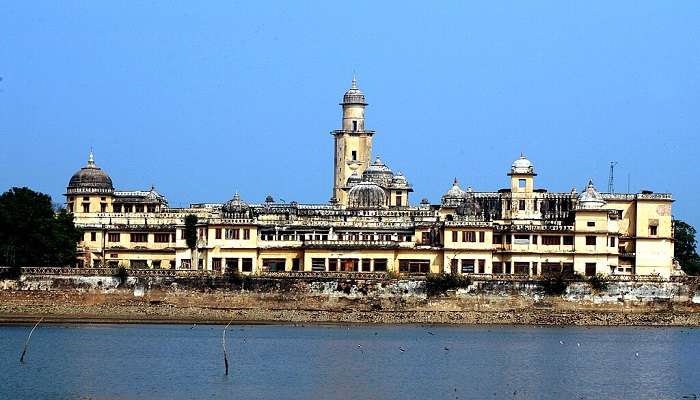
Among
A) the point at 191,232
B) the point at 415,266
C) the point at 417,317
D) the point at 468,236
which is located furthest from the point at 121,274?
the point at 468,236

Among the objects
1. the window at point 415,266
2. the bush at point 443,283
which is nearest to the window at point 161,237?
the window at point 415,266

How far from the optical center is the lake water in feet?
233

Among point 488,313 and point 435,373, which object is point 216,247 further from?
point 435,373

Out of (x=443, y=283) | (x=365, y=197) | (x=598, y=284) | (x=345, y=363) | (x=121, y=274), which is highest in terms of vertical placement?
(x=365, y=197)

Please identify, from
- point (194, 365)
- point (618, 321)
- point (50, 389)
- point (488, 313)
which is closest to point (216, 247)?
point (488, 313)

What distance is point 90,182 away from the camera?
5389 inches

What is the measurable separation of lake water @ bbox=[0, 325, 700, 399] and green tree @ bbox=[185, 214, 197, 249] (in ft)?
52.2

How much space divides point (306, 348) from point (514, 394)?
71.2 ft

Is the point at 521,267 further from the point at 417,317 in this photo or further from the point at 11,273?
the point at 11,273

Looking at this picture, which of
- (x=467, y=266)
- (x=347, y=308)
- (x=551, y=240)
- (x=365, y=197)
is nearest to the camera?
(x=347, y=308)

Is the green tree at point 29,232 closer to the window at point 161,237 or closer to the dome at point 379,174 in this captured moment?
the window at point 161,237

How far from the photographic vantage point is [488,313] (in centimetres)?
11431

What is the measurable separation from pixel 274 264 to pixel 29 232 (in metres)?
17.2

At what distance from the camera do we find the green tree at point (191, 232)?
123562 millimetres
